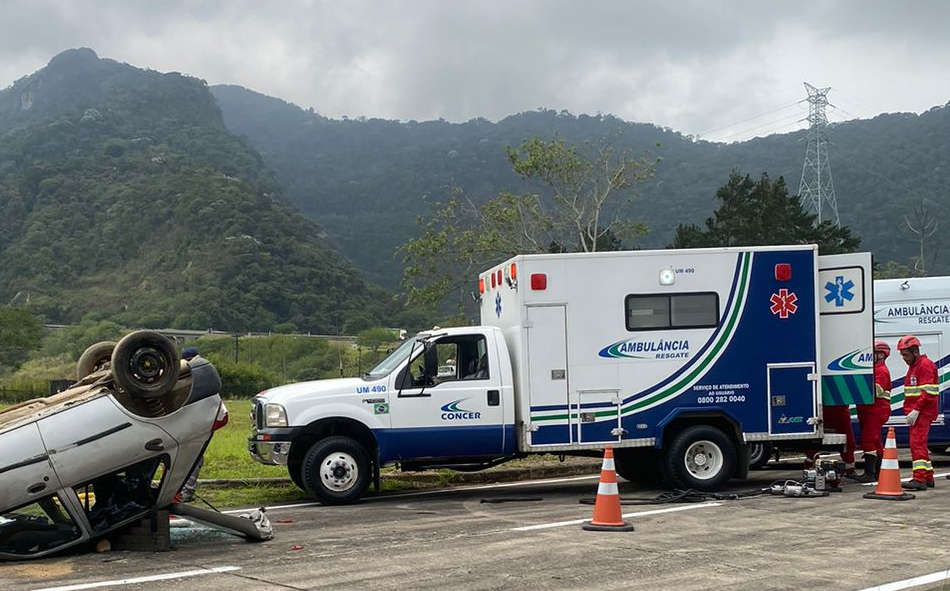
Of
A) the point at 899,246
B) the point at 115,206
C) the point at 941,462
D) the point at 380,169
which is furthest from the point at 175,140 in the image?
the point at 941,462

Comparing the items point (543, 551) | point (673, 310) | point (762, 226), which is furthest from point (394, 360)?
point (762, 226)

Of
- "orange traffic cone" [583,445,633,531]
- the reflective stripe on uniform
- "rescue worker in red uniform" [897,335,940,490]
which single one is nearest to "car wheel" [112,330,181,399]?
"orange traffic cone" [583,445,633,531]

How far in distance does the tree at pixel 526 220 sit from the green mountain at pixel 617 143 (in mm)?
6100

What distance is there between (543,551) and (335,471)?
148 inches

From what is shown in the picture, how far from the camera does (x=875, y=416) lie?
12.9 meters

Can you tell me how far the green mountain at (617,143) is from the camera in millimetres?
76812

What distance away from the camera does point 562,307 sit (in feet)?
39.5

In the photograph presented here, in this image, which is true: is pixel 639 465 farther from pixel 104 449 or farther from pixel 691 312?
pixel 104 449

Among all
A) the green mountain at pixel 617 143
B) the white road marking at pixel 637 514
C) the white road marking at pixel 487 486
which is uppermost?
the green mountain at pixel 617 143

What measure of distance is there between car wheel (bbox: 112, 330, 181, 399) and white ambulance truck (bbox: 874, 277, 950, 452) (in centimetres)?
1082

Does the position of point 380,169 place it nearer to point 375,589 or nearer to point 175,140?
point 175,140

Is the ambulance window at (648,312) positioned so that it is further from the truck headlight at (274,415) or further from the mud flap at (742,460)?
the truck headlight at (274,415)

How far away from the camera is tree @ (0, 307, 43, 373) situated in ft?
203

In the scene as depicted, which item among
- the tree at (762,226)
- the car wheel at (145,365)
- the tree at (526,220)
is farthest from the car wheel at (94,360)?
the tree at (762,226)
